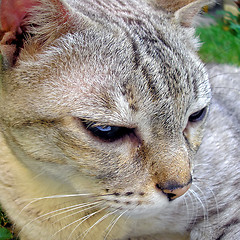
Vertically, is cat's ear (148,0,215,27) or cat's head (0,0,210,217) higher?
cat's ear (148,0,215,27)

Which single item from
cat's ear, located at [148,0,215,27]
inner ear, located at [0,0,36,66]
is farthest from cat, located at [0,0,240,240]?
cat's ear, located at [148,0,215,27]

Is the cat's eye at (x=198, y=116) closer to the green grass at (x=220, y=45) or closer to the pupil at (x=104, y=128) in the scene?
the pupil at (x=104, y=128)

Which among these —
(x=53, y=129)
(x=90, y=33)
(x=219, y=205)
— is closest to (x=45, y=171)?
(x=53, y=129)

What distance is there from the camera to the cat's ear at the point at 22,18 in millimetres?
1898

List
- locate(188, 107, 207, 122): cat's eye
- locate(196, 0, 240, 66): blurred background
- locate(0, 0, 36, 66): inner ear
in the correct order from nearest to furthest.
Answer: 1. locate(0, 0, 36, 66): inner ear
2. locate(188, 107, 207, 122): cat's eye
3. locate(196, 0, 240, 66): blurred background

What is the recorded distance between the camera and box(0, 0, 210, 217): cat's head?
193 cm

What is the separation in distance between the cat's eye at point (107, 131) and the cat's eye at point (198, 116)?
0.53 m

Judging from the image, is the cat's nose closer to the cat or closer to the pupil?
the cat

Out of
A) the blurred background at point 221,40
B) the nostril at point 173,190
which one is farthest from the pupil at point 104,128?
the blurred background at point 221,40

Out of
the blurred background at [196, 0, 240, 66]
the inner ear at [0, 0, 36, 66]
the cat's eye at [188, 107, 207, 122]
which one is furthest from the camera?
the blurred background at [196, 0, 240, 66]

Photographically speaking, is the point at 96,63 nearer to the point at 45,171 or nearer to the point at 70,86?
the point at 70,86

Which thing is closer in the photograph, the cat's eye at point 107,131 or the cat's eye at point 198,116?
the cat's eye at point 107,131

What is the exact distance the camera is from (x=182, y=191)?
1.99 meters

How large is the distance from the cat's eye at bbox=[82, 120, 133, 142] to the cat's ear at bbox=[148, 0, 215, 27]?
0.88 meters
